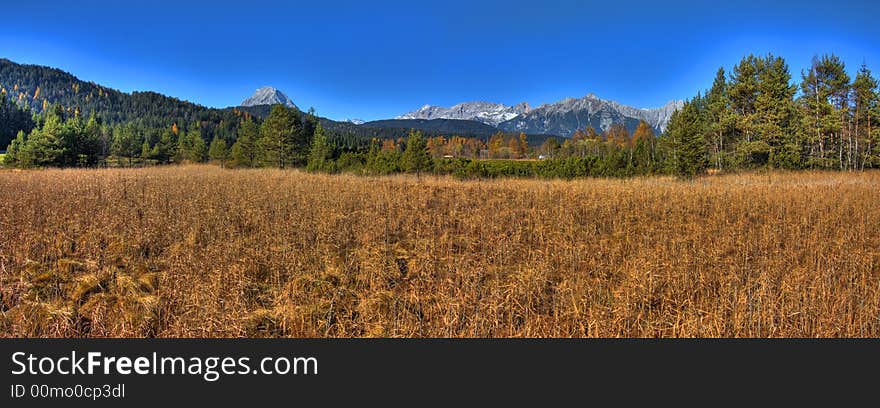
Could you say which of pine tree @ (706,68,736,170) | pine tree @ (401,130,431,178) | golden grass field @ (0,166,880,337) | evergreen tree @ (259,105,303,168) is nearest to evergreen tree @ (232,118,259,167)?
evergreen tree @ (259,105,303,168)

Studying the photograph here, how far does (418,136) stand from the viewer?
87.0ft

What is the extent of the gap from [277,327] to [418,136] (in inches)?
945

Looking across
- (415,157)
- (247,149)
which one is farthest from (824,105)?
(247,149)

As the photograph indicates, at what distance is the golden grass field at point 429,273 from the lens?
3070 millimetres

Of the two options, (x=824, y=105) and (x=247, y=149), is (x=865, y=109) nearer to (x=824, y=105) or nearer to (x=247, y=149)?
(x=824, y=105)

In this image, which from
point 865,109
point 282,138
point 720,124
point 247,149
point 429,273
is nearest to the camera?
point 429,273

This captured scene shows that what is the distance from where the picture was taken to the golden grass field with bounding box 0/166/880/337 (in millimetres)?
3070

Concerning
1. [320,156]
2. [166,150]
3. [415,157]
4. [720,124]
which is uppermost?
[166,150]

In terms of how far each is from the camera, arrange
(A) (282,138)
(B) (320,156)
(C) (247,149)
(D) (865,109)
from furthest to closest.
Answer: (C) (247,149) → (A) (282,138) → (B) (320,156) → (D) (865,109)

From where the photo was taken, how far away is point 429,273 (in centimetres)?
425

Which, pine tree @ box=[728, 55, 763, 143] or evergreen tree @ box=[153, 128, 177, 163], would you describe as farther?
evergreen tree @ box=[153, 128, 177, 163]

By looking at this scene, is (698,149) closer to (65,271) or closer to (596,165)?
(596,165)

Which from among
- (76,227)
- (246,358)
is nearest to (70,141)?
(76,227)

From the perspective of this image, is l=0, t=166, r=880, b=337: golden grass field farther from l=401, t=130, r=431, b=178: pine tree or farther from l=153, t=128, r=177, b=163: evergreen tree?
l=153, t=128, r=177, b=163: evergreen tree
